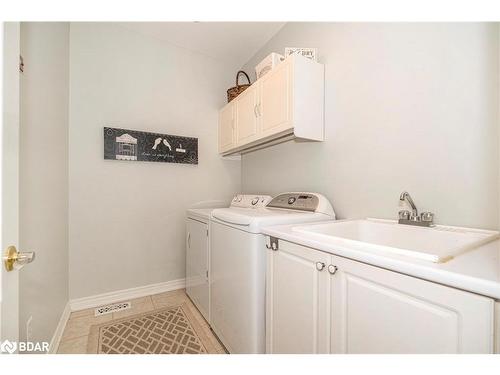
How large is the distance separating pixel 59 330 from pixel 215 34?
292cm

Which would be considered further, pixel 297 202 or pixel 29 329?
pixel 297 202

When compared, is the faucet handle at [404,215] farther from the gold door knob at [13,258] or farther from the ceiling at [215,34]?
the ceiling at [215,34]

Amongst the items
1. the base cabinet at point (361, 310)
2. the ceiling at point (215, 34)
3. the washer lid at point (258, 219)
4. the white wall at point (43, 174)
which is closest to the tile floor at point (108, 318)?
the white wall at point (43, 174)

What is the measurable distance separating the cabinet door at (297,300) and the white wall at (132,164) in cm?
160

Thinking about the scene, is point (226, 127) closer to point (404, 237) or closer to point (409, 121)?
point (409, 121)

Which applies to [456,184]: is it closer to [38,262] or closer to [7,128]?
[7,128]

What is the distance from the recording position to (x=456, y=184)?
3.56ft

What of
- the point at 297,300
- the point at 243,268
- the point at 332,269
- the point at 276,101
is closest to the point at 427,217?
the point at 332,269

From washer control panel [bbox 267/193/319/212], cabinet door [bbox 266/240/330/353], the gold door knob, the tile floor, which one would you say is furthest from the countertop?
the tile floor

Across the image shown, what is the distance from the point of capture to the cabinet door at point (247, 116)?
2.03 m

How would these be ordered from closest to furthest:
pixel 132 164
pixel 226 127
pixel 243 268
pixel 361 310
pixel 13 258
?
1. pixel 13 258
2. pixel 361 310
3. pixel 243 268
4. pixel 132 164
5. pixel 226 127

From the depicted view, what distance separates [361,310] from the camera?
811 millimetres
